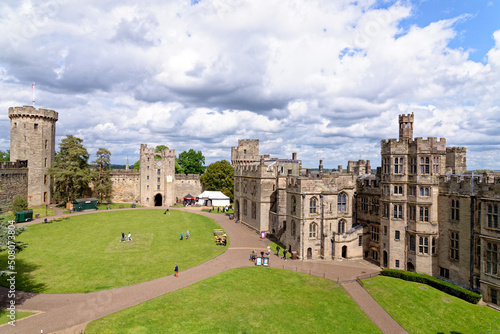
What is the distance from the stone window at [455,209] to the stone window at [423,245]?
3783mm

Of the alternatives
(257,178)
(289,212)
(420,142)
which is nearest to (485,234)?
(420,142)

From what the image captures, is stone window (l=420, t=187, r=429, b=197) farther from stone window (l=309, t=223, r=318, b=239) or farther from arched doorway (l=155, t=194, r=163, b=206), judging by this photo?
arched doorway (l=155, t=194, r=163, b=206)

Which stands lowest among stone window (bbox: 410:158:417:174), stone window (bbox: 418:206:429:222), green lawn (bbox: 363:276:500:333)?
green lawn (bbox: 363:276:500:333)

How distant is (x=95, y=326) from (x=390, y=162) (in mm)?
34514

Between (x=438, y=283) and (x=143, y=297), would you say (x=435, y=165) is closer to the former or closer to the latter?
(x=438, y=283)

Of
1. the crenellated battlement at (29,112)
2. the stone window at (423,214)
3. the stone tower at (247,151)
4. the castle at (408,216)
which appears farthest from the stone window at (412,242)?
the crenellated battlement at (29,112)

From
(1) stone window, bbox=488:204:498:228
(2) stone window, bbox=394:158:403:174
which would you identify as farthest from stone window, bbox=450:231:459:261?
(2) stone window, bbox=394:158:403:174

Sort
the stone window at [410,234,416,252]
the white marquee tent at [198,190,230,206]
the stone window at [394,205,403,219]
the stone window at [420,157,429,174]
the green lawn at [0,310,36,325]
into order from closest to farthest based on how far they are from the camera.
Result: the green lawn at [0,310,36,325] → the stone window at [420,157,429,174] → the stone window at [410,234,416,252] → the stone window at [394,205,403,219] → the white marquee tent at [198,190,230,206]

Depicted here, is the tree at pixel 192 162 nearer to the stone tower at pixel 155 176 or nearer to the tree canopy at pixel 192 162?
the tree canopy at pixel 192 162

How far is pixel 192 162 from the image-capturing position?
331 feet

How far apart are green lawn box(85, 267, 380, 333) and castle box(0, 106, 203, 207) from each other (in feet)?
141

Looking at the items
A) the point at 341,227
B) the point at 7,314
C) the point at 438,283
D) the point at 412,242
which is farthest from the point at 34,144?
the point at 438,283

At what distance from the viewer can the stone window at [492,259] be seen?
26.3 meters

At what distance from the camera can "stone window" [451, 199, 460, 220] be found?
99.5 feet
